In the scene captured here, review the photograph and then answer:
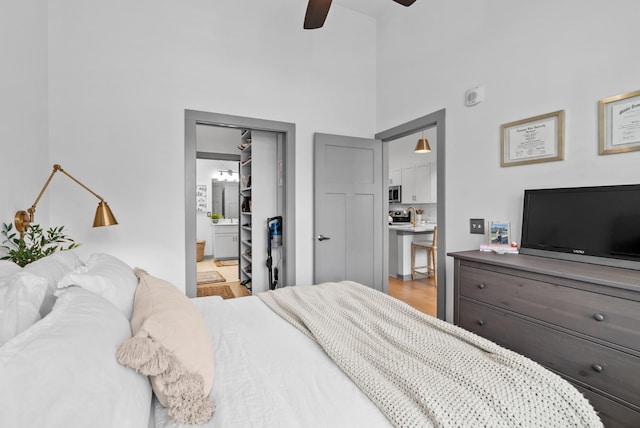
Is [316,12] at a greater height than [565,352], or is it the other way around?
[316,12]

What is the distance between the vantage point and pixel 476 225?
2461 millimetres

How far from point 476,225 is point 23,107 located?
3280mm

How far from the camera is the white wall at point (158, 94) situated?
8.01 ft

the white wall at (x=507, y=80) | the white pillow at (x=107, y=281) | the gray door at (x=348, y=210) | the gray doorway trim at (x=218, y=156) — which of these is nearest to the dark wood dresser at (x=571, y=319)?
the white wall at (x=507, y=80)

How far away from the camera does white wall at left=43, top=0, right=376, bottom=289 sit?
2.44 meters

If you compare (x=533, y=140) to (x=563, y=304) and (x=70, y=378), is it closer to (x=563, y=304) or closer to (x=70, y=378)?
(x=563, y=304)

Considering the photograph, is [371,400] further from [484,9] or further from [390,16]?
[390,16]

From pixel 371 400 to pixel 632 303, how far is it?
126 cm

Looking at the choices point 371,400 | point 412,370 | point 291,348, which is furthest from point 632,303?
point 291,348

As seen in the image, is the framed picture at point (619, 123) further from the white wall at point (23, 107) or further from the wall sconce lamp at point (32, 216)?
the white wall at point (23, 107)

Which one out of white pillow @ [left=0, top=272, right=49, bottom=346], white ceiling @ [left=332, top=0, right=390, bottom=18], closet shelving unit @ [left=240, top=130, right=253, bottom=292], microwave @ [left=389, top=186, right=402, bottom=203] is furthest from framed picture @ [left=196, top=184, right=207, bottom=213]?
white pillow @ [left=0, top=272, right=49, bottom=346]

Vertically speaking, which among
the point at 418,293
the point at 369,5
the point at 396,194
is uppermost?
the point at 369,5

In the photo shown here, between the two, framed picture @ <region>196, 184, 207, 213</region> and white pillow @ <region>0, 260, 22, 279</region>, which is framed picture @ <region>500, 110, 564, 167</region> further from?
framed picture @ <region>196, 184, 207, 213</region>

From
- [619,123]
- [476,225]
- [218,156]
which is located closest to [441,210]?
[476,225]
